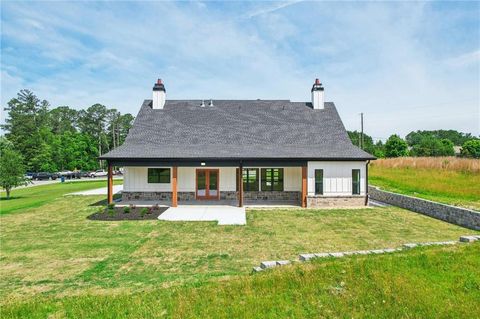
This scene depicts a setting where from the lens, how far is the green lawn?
13990mm

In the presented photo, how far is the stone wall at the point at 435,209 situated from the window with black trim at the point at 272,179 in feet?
21.5

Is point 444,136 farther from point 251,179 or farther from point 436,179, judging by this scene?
point 251,179

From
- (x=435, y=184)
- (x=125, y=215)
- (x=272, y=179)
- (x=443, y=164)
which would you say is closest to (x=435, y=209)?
(x=435, y=184)

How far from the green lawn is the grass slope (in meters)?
2.25

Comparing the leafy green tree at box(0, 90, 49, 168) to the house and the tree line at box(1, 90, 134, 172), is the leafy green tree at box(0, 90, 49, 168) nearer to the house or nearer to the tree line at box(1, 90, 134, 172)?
the tree line at box(1, 90, 134, 172)

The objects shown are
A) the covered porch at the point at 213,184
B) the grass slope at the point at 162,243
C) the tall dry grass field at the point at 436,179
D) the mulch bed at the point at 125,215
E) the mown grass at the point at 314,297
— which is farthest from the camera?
the covered porch at the point at 213,184

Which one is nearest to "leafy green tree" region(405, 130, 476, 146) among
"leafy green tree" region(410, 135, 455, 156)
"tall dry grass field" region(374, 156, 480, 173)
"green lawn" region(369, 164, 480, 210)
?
"leafy green tree" region(410, 135, 455, 156)

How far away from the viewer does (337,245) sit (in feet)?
29.9

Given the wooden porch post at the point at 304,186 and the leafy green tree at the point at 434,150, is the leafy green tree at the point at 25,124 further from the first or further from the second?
the leafy green tree at the point at 434,150

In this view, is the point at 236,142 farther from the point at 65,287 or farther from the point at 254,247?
the point at 65,287

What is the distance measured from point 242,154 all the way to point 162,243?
25.3ft

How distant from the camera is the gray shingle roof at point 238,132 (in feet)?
53.6

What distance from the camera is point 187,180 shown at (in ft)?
59.2

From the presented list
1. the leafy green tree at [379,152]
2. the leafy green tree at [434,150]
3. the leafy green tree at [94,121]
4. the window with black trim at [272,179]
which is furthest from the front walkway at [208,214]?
the leafy green tree at [94,121]
